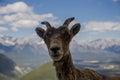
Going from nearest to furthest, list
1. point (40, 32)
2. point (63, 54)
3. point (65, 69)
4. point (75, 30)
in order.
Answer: point (63, 54)
point (65, 69)
point (75, 30)
point (40, 32)

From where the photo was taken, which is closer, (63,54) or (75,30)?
(63,54)

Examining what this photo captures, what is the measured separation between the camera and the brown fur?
49.8ft

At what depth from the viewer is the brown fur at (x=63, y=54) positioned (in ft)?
49.8

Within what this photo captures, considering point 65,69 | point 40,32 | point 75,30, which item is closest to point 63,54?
point 65,69

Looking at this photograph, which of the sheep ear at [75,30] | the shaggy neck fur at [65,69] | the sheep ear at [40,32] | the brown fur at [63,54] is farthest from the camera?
the sheep ear at [40,32]

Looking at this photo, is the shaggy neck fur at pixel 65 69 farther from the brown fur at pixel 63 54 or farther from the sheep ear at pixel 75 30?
the sheep ear at pixel 75 30

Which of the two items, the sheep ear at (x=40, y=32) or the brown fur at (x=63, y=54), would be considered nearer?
the brown fur at (x=63, y=54)

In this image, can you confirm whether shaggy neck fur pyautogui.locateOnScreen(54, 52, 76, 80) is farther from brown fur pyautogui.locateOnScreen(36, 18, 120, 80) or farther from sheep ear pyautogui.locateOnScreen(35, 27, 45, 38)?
sheep ear pyautogui.locateOnScreen(35, 27, 45, 38)

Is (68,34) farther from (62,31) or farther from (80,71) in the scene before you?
(80,71)

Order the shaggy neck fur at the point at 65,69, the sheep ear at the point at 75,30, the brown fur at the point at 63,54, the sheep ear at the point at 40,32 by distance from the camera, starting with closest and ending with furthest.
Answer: the brown fur at the point at 63,54 → the shaggy neck fur at the point at 65,69 → the sheep ear at the point at 75,30 → the sheep ear at the point at 40,32

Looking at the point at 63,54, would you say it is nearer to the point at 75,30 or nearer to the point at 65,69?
the point at 65,69

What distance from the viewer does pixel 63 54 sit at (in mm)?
15727

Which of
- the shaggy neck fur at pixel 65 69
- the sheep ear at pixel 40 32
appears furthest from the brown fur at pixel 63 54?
the sheep ear at pixel 40 32

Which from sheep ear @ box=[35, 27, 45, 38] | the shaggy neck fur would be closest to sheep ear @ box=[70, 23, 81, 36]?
sheep ear @ box=[35, 27, 45, 38]
